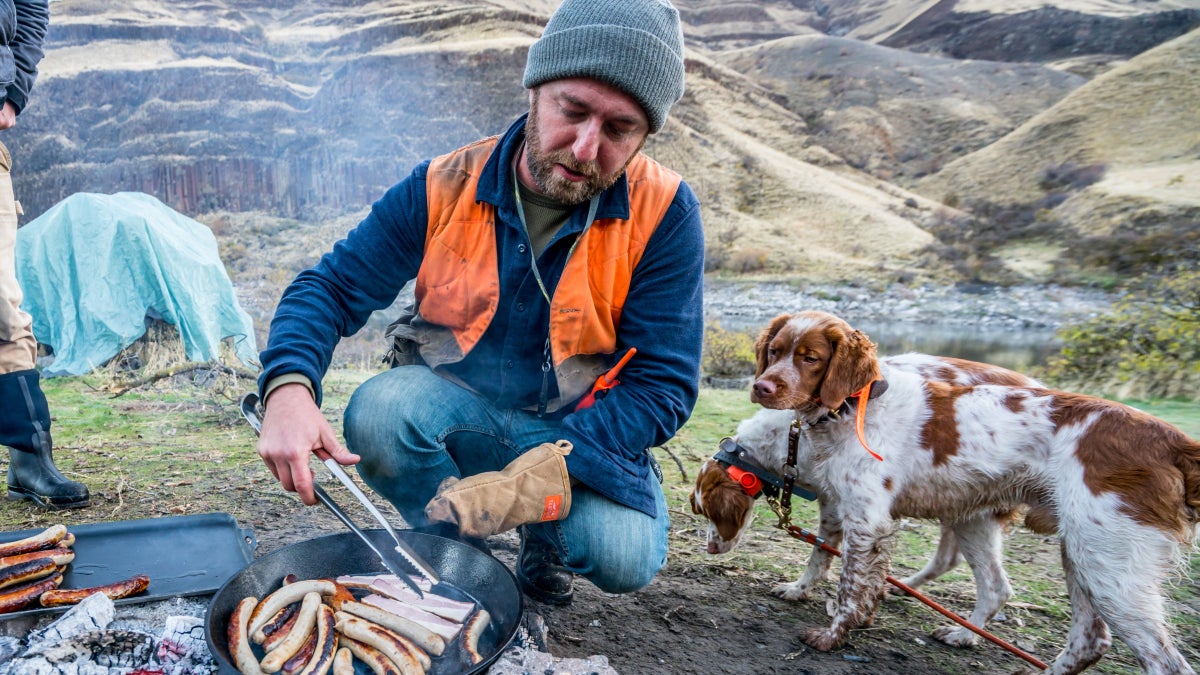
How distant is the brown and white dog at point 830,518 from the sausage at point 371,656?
5.24 ft

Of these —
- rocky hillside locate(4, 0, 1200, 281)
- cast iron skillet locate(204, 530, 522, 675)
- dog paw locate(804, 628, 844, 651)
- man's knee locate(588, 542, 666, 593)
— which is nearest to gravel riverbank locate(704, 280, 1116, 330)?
rocky hillside locate(4, 0, 1200, 281)

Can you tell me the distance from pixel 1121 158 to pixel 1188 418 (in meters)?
28.1

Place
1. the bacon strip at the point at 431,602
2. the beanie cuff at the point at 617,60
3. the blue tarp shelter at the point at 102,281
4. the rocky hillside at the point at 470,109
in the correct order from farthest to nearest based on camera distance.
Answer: the rocky hillside at the point at 470,109 < the blue tarp shelter at the point at 102,281 < the beanie cuff at the point at 617,60 < the bacon strip at the point at 431,602

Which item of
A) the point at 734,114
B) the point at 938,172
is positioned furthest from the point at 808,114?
the point at 938,172

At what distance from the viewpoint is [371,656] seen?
1.56 m

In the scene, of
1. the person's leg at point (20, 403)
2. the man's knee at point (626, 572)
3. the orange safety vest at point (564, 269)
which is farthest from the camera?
the person's leg at point (20, 403)

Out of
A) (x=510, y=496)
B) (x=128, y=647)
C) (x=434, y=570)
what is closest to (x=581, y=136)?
(x=510, y=496)

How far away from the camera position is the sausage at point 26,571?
1749mm

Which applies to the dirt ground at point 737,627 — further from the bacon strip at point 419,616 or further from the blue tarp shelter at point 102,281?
the blue tarp shelter at point 102,281

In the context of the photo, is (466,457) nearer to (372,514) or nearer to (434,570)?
(434,570)

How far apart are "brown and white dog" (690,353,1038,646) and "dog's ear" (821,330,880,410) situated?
26 centimetres

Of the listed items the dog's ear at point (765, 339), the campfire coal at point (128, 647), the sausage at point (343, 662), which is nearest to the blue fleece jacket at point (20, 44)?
the campfire coal at point (128, 647)

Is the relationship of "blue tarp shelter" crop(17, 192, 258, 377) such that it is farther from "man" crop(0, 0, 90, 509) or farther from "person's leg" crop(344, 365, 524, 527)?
"person's leg" crop(344, 365, 524, 527)

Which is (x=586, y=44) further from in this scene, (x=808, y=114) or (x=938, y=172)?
(x=808, y=114)
